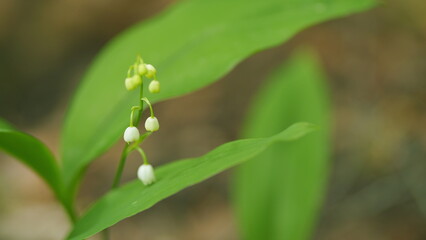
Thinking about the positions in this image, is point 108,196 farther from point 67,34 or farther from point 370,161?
point 67,34

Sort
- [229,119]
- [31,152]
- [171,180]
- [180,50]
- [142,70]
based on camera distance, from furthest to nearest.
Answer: [229,119]
[180,50]
[31,152]
[142,70]
[171,180]

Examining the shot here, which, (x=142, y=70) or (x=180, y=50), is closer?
(x=142, y=70)

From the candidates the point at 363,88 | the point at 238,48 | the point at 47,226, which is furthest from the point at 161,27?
the point at 363,88

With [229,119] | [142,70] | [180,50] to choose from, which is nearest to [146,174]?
[142,70]

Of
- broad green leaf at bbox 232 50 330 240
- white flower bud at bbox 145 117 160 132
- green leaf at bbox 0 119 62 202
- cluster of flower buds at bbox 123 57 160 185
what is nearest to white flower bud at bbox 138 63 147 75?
→ cluster of flower buds at bbox 123 57 160 185

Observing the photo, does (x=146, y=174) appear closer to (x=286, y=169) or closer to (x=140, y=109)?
(x=140, y=109)

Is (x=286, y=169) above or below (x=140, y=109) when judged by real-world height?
above
